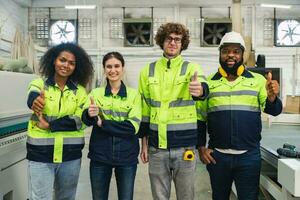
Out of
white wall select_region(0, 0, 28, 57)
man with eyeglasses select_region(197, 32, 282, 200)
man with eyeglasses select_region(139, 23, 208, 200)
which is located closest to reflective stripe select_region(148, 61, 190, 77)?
man with eyeglasses select_region(139, 23, 208, 200)

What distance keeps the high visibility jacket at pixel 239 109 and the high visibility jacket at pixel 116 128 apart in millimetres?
489

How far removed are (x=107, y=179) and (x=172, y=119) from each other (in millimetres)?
540

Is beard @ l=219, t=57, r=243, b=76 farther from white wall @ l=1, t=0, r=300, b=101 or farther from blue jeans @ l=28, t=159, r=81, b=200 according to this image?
white wall @ l=1, t=0, r=300, b=101

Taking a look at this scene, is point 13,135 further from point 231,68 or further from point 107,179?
point 231,68

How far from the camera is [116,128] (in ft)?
6.18

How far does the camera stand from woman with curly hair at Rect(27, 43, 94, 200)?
186 cm

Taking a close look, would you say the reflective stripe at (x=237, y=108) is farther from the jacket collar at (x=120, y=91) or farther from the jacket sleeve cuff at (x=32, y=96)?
the jacket sleeve cuff at (x=32, y=96)

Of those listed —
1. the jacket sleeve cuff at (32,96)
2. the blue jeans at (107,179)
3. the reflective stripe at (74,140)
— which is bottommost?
the blue jeans at (107,179)

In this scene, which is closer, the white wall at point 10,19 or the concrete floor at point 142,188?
the concrete floor at point 142,188

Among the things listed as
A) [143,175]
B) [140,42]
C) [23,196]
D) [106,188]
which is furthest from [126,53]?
[106,188]

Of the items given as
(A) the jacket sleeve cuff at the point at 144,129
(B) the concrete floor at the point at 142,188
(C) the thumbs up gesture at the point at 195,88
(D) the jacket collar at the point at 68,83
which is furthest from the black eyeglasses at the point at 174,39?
(B) the concrete floor at the point at 142,188

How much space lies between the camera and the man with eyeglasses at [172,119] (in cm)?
190

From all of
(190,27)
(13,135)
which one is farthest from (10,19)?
(13,135)

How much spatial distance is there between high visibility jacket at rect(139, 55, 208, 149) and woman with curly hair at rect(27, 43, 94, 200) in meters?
0.44
